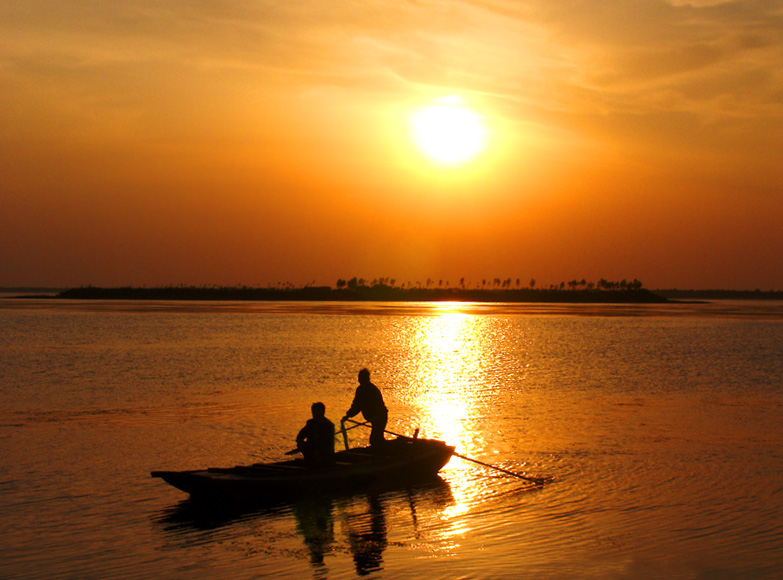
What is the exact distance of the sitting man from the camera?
14.0m

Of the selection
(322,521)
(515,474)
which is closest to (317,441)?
(322,521)

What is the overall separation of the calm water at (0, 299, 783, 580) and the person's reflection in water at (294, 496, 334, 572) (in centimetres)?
6

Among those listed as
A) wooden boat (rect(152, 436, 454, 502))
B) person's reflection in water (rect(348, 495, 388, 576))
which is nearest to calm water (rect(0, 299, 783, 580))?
person's reflection in water (rect(348, 495, 388, 576))

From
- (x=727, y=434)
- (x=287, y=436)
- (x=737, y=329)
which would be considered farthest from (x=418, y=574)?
(x=737, y=329)

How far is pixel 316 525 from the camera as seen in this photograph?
39.9 ft

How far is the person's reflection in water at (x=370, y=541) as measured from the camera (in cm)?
1030

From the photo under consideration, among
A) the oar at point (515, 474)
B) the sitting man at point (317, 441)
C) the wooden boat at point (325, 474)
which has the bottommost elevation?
the oar at point (515, 474)

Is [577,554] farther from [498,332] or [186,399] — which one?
[498,332]

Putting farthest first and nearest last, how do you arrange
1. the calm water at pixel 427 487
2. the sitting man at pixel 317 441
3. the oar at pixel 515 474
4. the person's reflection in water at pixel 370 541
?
the oar at pixel 515 474, the sitting man at pixel 317 441, the calm water at pixel 427 487, the person's reflection in water at pixel 370 541

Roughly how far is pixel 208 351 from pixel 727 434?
105 ft

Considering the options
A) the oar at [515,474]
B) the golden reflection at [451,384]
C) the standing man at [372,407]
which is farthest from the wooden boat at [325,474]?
the golden reflection at [451,384]

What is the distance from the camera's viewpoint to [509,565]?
33.1 ft

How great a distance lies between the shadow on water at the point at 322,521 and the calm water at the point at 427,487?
0.05m

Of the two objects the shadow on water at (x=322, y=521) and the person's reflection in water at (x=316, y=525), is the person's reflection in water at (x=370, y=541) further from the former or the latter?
the person's reflection in water at (x=316, y=525)
